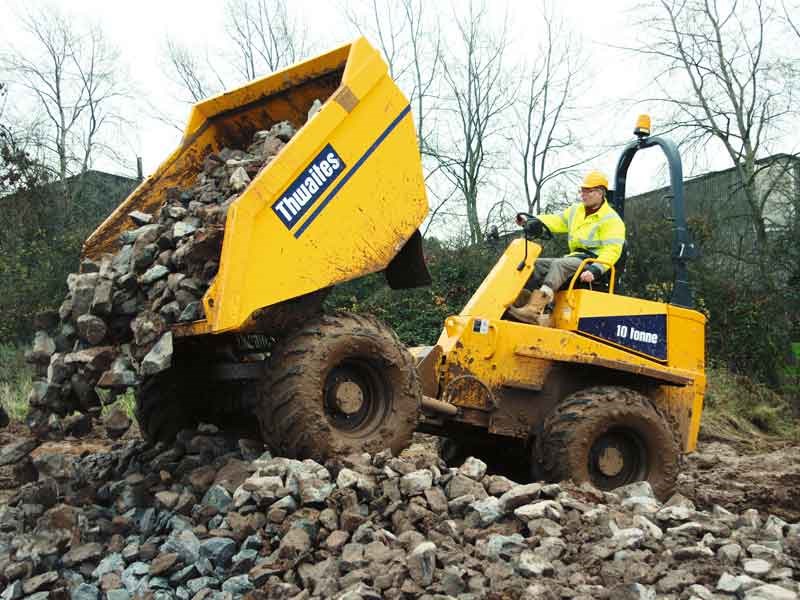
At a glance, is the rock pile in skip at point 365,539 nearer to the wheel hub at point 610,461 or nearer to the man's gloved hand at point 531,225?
the wheel hub at point 610,461

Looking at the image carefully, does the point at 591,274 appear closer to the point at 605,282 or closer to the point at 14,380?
the point at 605,282

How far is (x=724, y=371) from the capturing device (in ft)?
39.4

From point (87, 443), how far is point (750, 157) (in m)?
11.7

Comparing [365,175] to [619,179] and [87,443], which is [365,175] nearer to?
[619,179]

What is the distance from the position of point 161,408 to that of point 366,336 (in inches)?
70.8

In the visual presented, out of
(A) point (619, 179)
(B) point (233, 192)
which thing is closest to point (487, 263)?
(A) point (619, 179)

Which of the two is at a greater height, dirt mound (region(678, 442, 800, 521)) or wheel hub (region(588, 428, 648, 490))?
wheel hub (region(588, 428, 648, 490))

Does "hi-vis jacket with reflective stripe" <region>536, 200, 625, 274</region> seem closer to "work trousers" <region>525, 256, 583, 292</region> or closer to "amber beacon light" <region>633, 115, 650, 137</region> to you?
"work trousers" <region>525, 256, 583, 292</region>

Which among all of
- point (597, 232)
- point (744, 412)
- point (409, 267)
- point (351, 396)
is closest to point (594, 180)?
point (597, 232)

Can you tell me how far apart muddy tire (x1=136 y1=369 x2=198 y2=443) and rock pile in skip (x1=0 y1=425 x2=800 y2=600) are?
880 millimetres

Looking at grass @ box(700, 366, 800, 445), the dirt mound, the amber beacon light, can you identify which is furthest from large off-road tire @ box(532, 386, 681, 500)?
grass @ box(700, 366, 800, 445)

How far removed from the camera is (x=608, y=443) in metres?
5.55

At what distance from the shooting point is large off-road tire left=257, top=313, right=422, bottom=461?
14.3ft

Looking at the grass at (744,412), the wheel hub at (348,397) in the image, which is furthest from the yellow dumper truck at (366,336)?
the grass at (744,412)
